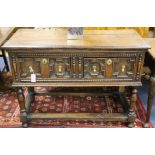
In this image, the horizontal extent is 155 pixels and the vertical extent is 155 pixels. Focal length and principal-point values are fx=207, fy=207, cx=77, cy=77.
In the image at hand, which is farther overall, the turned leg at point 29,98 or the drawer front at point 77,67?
the turned leg at point 29,98

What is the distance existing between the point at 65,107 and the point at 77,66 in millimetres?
670

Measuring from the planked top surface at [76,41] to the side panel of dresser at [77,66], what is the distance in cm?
5

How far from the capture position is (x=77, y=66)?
57.1 inches

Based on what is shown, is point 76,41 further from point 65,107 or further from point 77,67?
point 65,107

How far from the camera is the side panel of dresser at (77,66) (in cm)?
141

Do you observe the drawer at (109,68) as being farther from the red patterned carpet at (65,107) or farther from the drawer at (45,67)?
the red patterned carpet at (65,107)

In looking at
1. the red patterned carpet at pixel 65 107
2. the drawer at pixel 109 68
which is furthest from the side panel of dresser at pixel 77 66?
the red patterned carpet at pixel 65 107

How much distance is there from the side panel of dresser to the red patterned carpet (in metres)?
0.46

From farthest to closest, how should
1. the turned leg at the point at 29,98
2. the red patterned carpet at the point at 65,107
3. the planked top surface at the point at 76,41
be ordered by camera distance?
the turned leg at the point at 29,98 < the red patterned carpet at the point at 65,107 < the planked top surface at the point at 76,41
